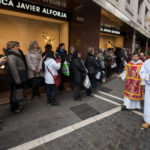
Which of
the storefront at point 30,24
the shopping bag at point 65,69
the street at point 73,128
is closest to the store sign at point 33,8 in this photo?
the storefront at point 30,24

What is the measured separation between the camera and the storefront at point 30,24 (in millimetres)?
5555

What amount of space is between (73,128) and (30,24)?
6244 millimetres

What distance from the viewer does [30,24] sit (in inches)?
286

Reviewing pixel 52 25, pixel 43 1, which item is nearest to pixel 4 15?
pixel 43 1

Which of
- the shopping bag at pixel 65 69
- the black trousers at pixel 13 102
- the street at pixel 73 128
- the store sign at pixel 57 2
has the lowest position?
the street at pixel 73 128

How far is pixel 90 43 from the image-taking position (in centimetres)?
713

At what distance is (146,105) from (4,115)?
12.4ft

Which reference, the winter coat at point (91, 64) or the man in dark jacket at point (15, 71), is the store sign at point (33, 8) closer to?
the man in dark jacket at point (15, 71)

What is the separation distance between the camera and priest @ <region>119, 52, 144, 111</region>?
3903 mm

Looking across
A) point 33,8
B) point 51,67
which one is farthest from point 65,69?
point 33,8

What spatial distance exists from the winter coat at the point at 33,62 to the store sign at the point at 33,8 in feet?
7.78

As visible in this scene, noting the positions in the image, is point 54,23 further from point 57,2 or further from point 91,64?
point 91,64

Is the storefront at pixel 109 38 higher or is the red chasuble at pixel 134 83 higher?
the storefront at pixel 109 38

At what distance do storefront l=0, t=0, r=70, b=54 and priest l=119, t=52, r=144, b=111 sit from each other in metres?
4.37
